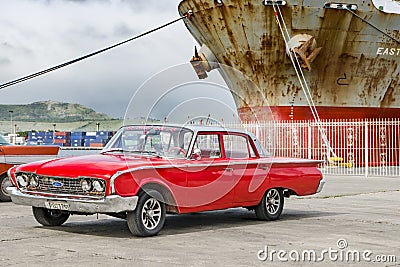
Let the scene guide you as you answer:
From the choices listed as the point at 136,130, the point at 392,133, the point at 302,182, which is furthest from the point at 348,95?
the point at 136,130

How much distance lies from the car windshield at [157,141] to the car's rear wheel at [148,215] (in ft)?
2.58

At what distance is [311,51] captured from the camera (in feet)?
94.1

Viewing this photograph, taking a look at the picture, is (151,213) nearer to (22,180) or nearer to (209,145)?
(209,145)

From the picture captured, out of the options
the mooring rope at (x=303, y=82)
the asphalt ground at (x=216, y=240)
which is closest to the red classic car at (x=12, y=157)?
the asphalt ground at (x=216, y=240)

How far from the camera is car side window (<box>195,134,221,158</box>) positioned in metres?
9.82

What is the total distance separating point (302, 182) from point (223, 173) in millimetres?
2022

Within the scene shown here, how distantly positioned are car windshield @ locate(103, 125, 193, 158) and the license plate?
1394 millimetres

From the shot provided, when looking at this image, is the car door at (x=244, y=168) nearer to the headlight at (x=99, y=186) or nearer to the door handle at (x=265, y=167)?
the door handle at (x=265, y=167)

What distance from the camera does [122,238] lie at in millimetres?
8688

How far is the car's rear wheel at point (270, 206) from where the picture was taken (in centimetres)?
1078

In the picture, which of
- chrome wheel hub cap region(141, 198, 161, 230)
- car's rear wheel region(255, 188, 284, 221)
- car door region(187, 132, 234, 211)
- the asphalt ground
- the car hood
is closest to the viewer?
the asphalt ground

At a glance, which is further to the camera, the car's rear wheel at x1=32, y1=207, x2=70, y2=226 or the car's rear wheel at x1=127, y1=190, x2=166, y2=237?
the car's rear wheel at x1=32, y1=207, x2=70, y2=226

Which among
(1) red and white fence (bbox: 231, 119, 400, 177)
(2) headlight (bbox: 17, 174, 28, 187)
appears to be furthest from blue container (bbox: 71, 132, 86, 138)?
(2) headlight (bbox: 17, 174, 28, 187)

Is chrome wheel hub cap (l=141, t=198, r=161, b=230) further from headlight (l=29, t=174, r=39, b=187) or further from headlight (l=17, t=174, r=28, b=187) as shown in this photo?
headlight (l=17, t=174, r=28, b=187)
